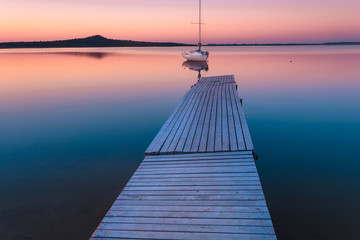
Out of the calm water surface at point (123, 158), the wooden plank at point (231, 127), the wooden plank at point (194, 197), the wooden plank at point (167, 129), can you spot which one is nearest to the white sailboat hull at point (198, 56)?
the calm water surface at point (123, 158)

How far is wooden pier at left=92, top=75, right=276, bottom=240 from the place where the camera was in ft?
12.6

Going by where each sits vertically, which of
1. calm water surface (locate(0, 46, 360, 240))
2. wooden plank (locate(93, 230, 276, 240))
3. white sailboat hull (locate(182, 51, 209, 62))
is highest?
white sailboat hull (locate(182, 51, 209, 62))

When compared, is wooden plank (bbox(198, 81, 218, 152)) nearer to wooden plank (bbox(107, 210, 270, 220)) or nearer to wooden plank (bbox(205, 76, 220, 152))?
wooden plank (bbox(205, 76, 220, 152))

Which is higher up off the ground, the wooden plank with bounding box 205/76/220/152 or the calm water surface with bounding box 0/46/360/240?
the wooden plank with bounding box 205/76/220/152

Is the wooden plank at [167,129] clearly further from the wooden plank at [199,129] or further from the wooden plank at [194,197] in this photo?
the wooden plank at [194,197]

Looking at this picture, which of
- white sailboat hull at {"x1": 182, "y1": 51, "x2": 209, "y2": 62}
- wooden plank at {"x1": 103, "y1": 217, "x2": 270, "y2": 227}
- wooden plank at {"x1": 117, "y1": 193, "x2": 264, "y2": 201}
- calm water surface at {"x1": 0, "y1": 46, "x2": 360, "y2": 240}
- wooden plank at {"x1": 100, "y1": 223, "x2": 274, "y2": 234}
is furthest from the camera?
white sailboat hull at {"x1": 182, "y1": 51, "x2": 209, "y2": 62}

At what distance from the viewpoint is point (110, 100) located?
60.0 ft

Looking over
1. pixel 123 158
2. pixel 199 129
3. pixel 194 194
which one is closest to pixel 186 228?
pixel 194 194

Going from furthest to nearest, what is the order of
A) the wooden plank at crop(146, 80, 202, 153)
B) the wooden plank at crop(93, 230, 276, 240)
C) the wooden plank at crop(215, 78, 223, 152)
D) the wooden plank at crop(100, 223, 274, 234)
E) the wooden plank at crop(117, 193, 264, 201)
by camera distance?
the wooden plank at crop(146, 80, 202, 153), the wooden plank at crop(215, 78, 223, 152), the wooden plank at crop(117, 193, 264, 201), the wooden plank at crop(100, 223, 274, 234), the wooden plank at crop(93, 230, 276, 240)

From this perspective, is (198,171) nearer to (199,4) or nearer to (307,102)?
(307,102)

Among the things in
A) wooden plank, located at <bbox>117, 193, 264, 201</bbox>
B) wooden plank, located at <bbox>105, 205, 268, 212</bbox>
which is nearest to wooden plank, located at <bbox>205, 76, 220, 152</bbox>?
wooden plank, located at <bbox>117, 193, 264, 201</bbox>

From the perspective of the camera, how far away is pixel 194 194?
4.75 m

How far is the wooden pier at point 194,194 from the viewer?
3.84 metres

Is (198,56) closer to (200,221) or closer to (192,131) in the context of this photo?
(192,131)
